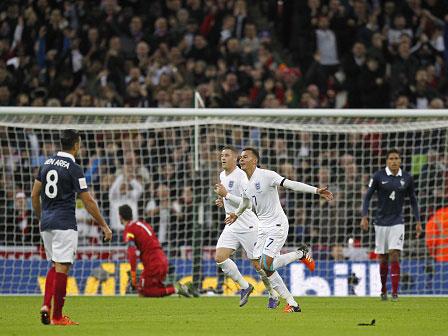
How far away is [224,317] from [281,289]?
0.99 meters

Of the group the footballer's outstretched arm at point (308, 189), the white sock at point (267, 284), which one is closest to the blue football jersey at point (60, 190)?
the footballer's outstretched arm at point (308, 189)

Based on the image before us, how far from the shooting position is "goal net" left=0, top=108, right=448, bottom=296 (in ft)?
58.4

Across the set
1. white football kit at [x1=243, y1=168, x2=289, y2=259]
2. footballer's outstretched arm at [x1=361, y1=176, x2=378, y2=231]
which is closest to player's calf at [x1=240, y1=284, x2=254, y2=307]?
white football kit at [x1=243, y1=168, x2=289, y2=259]

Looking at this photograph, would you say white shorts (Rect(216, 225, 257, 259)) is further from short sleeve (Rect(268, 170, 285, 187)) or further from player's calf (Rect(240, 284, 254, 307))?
short sleeve (Rect(268, 170, 285, 187))

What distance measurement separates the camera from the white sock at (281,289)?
12688 millimetres

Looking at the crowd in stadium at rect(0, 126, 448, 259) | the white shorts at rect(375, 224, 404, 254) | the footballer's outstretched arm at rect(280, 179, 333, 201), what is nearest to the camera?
the footballer's outstretched arm at rect(280, 179, 333, 201)

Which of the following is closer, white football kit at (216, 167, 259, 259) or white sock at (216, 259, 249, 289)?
white sock at (216, 259, 249, 289)

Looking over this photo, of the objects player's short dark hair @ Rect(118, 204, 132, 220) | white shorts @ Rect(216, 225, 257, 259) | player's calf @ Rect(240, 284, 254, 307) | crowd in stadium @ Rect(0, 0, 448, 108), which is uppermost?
crowd in stadium @ Rect(0, 0, 448, 108)

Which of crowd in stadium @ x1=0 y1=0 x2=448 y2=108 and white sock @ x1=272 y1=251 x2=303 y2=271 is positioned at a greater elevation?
crowd in stadium @ x1=0 y1=0 x2=448 y2=108

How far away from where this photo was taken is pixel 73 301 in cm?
1582

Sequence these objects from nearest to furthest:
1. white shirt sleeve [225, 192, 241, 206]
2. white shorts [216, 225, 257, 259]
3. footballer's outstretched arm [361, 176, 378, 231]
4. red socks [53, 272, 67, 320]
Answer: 1. red socks [53, 272, 67, 320]
2. white shirt sleeve [225, 192, 241, 206]
3. white shorts [216, 225, 257, 259]
4. footballer's outstretched arm [361, 176, 378, 231]

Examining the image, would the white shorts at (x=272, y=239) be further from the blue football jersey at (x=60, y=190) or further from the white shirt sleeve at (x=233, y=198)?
the blue football jersey at (x=60, y=190)

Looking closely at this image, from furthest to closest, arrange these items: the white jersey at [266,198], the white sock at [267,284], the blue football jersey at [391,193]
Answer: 1. the blue football jersey at [391,193]
2. the white sock at [267,284]
3. the white jersey at [266,198]

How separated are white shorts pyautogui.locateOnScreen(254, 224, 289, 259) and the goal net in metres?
4.19
